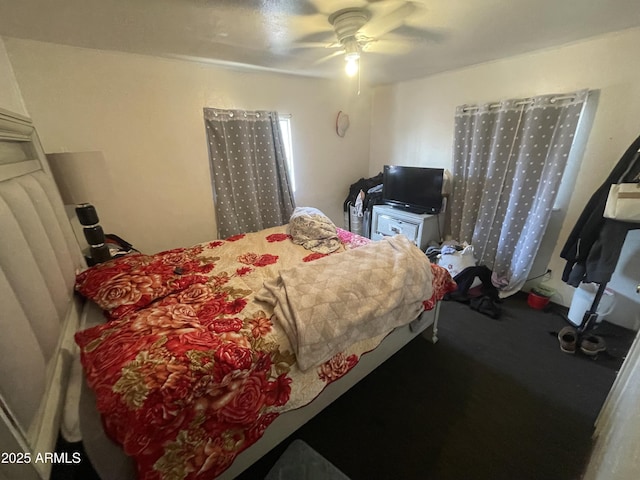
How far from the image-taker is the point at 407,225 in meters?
2.96

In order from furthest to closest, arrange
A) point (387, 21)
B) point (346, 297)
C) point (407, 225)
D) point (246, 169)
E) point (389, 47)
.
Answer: point (407, 225)
point (246, 169)
point (389, 47)
point (387, 21)
point (346, 297)

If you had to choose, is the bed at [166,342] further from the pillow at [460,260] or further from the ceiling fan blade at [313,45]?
the ceiling fan blade at [313,45]

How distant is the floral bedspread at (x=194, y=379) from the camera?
2.47ft

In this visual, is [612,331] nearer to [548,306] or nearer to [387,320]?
[548,306]

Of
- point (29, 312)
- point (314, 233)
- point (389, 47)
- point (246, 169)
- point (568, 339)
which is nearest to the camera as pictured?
point (29, 312)

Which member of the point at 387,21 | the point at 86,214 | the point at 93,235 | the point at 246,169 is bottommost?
the point at 93,235

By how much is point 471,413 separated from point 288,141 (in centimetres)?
300

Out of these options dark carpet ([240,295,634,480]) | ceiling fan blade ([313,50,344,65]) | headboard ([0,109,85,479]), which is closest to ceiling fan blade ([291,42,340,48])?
ceiling fan blade ([313,50,344,65])

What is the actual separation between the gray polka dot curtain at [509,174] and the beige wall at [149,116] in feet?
5.84

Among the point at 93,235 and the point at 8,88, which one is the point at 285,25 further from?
the point at 93,235

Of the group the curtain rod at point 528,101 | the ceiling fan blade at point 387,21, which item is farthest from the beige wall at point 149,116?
the curtain rod at point 528,101

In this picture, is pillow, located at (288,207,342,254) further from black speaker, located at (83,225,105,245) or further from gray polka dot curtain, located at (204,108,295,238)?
black speaker, located at (83,225,105,245)

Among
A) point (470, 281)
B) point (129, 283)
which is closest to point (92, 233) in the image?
point (129, 283)

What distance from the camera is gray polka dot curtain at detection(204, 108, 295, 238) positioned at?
2.53 metres
